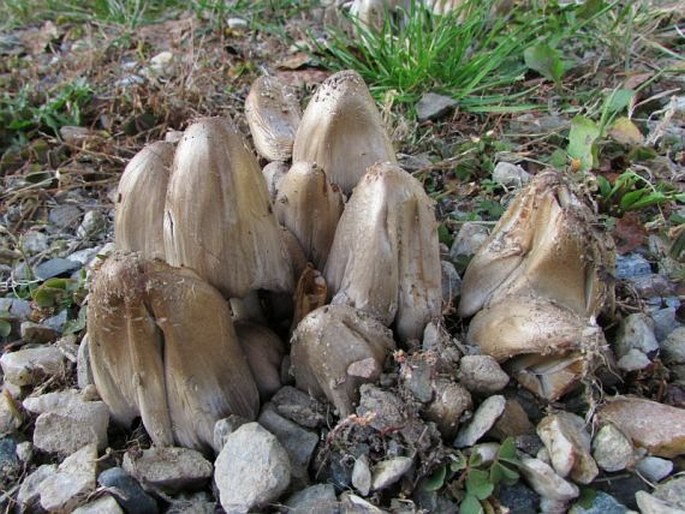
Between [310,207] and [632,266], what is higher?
[310,207]

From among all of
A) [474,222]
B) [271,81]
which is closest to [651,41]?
[474,222]

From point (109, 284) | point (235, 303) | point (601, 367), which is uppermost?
point (109, 284)

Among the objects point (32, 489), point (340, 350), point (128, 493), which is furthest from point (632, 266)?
point (32, 489)

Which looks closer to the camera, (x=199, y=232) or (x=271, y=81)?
(x=199, y=232)

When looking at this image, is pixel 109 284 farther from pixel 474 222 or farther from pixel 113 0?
pixel 113 0

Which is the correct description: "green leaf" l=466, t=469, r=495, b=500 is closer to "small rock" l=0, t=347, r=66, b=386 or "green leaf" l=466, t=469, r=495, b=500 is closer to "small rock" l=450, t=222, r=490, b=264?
"small rock" l=450, t=222, r=490, b=264

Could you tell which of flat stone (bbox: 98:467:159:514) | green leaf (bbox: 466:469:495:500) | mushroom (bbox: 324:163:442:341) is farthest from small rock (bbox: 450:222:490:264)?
flat stone (bbox: 98:467:159:514)

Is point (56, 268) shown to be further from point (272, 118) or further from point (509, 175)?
point (509, 175)
